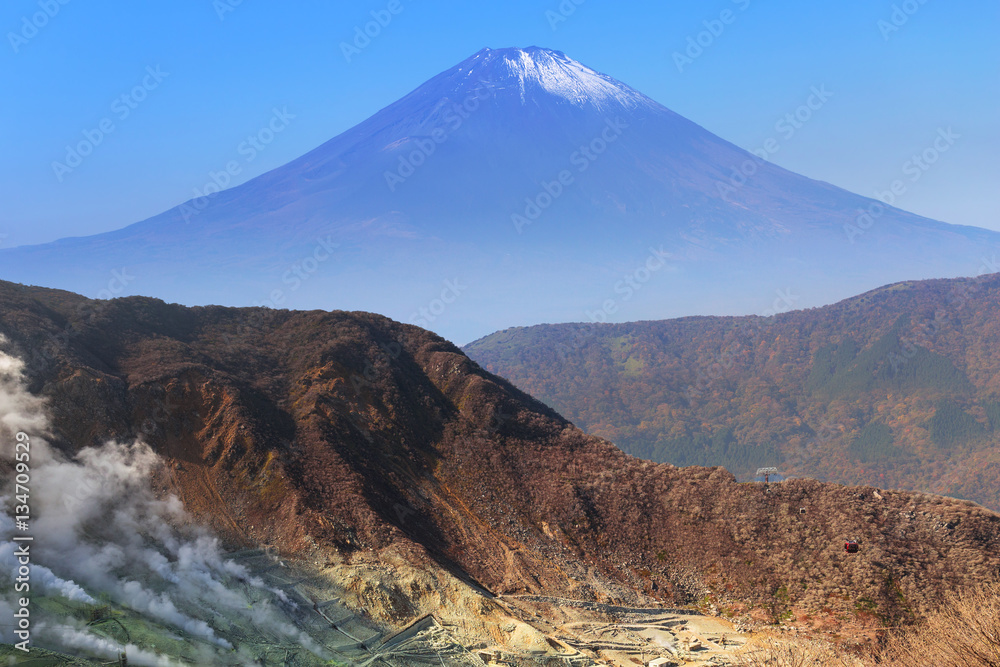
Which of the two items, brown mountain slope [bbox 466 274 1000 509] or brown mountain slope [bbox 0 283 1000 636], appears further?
brown mountain slope [bbox 466 274 1000 509]

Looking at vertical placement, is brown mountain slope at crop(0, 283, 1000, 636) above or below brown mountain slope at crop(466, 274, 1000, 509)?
below

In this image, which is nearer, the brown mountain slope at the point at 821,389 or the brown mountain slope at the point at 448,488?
the brown mountain slope at the point at 448,488

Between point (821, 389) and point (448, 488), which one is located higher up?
point (821, 389)

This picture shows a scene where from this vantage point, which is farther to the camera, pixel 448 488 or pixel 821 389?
pixel 821 389

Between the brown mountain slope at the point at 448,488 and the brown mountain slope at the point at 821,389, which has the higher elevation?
the brown mountain slope at the point at 821,389

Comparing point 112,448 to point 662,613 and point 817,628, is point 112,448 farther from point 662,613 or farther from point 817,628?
point 817,628
